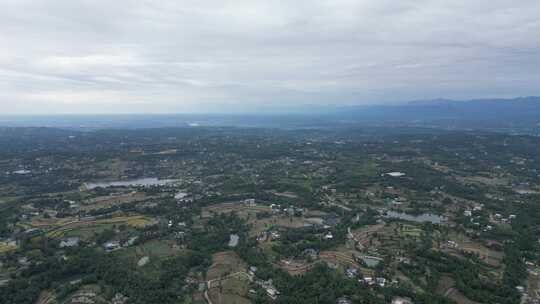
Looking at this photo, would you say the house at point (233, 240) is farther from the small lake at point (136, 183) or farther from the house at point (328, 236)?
the small lake at point (136, 183)

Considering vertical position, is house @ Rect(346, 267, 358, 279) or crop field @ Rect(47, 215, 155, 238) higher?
crop field @ Rect(47, 215, 155, 238)

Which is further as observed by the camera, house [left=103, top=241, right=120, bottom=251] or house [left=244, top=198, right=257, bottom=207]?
house [left=244, top=198, right=257, bottom=207]

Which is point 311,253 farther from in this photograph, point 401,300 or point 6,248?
point 6,248

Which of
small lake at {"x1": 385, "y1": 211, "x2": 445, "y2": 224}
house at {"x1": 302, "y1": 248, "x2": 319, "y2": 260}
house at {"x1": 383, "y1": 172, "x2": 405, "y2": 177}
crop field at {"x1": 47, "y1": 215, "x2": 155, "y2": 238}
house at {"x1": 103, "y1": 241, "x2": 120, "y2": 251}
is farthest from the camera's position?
house at {"x1": 383, "y1": 172, "x2": 405, "y2": 177}

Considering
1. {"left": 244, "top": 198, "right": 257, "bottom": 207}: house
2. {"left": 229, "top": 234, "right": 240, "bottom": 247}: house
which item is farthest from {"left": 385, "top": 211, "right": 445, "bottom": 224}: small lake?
{"left": 229, "top": 234, "right": 240, "bottom": 247}: house

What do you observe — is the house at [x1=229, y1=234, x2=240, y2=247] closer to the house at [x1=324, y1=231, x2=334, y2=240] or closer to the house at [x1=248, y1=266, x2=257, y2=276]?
the house at [x1=248, y1=266, x2=257, y2=276]

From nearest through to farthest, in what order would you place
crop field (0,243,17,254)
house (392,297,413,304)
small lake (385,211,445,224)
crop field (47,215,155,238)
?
house (392,297,413,304) → crop field (0,243,17,254) → crop field (47,215,155,238) → small lake (385,211,445,224)

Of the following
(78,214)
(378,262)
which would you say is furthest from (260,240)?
(78,214)

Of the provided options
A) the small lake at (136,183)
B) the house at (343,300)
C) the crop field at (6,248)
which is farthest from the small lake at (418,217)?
the crop field at (6,248)

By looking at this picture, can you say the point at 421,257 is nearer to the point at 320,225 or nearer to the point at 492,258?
the point at 492,258

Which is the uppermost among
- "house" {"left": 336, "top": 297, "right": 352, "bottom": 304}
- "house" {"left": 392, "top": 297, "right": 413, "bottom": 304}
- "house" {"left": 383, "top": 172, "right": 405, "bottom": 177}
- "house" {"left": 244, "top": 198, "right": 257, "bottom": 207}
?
"house" {"left": 383, "top": 172, "right": 405, "bottom": 177}
